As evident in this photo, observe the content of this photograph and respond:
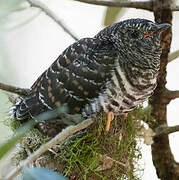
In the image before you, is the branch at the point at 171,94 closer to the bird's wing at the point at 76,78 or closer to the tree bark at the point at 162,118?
the tree bark at the point at 162,118

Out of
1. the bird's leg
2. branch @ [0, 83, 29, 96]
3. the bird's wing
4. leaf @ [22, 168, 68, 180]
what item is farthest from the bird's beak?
leaf @ [22, 168, 68, 180]

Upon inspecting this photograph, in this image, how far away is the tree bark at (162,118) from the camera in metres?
1.11

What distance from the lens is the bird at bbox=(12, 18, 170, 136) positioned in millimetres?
1032

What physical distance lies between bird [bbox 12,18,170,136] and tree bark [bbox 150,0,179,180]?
65mm

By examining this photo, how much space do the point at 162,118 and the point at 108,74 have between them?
0.82 feet

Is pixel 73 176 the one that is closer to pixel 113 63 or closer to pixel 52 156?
pixel 52 156

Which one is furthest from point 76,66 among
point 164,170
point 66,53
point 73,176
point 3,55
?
point 3,55

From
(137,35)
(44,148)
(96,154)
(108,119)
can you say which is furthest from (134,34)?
(44,148)

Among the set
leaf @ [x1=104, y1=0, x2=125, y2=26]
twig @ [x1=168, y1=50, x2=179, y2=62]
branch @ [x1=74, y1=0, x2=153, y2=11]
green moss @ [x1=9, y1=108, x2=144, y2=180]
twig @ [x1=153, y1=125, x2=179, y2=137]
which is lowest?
green moss @ [x1=9, y1=108, x2=144, y2=180]

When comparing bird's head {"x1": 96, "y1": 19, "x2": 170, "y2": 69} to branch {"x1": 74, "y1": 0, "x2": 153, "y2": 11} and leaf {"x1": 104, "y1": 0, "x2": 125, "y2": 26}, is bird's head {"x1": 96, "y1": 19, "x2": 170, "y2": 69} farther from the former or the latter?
leaf {"x1": 104, "y1": 0, "x2": 125, "y2": 26}

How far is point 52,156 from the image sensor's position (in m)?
1.14

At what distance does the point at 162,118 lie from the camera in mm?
1161

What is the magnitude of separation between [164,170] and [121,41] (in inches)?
16.7

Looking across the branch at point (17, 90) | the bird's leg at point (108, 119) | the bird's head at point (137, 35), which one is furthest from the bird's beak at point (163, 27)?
the branch at point (17, 90)
